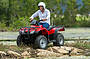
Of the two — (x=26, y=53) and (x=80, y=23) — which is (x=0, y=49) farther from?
(x=80, y=23)

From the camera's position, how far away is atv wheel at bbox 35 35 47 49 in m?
8.41

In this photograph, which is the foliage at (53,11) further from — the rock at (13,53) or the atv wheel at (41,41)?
the rock at (13,53)

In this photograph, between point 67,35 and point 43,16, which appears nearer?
point 43,16

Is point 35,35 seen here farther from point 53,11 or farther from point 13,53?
point 53,11

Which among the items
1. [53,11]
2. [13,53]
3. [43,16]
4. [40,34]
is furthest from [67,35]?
[53,11]

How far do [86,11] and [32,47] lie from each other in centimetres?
3840

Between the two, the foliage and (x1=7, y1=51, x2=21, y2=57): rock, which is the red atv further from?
the foliage

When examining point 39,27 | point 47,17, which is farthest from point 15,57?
point 47,17

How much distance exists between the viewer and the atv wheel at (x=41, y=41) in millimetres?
8414

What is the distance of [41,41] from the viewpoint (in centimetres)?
859

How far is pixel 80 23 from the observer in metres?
42.0

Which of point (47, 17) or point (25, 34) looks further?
point (47, 17)

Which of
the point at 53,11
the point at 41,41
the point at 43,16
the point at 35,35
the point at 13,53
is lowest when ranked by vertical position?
the point at 13,53

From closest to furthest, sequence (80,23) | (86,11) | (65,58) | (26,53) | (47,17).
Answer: (65,58)
(26,53)
(47,17)
(80,23)
(86,11)
